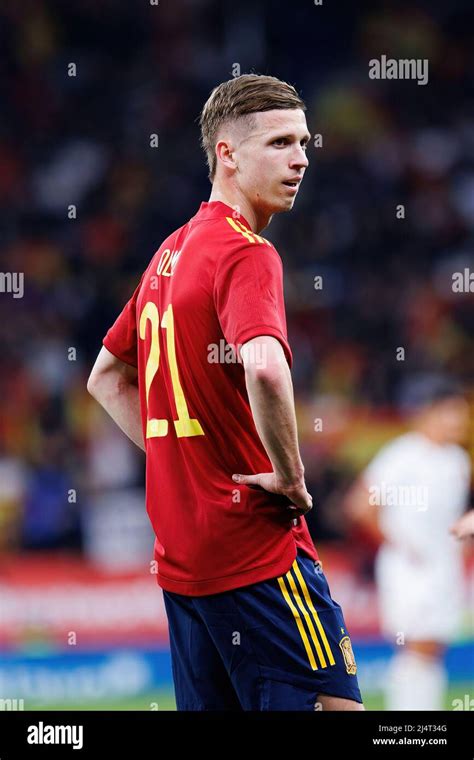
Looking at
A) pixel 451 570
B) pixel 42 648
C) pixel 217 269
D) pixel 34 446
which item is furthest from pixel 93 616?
pixel 217 269

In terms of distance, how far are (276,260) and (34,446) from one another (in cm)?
416

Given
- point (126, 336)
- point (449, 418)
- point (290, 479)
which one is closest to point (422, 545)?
point (449, 418)

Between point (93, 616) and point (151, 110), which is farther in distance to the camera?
point (151, 110)

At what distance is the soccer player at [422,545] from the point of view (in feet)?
17.3

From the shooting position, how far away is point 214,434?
226 cm

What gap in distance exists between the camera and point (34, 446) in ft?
20.3

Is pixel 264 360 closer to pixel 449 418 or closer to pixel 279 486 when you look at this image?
pixel 279 486

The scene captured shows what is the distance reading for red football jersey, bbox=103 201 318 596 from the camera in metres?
2.24

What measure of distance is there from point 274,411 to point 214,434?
0.18 m

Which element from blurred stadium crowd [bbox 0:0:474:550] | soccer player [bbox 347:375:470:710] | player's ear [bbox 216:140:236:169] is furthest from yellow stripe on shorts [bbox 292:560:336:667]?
blurred stadium crowd [bbox 0:0:474:550]

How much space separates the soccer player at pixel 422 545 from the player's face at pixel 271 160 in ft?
10.5

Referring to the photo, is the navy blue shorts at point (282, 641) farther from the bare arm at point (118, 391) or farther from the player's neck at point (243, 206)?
the player's neck at point (243, 206)

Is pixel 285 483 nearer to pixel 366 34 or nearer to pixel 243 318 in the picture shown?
pixel 243 318

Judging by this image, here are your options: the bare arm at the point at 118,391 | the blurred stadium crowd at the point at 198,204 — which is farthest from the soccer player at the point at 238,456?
the blurred stadium crowd at the point at 198,204
